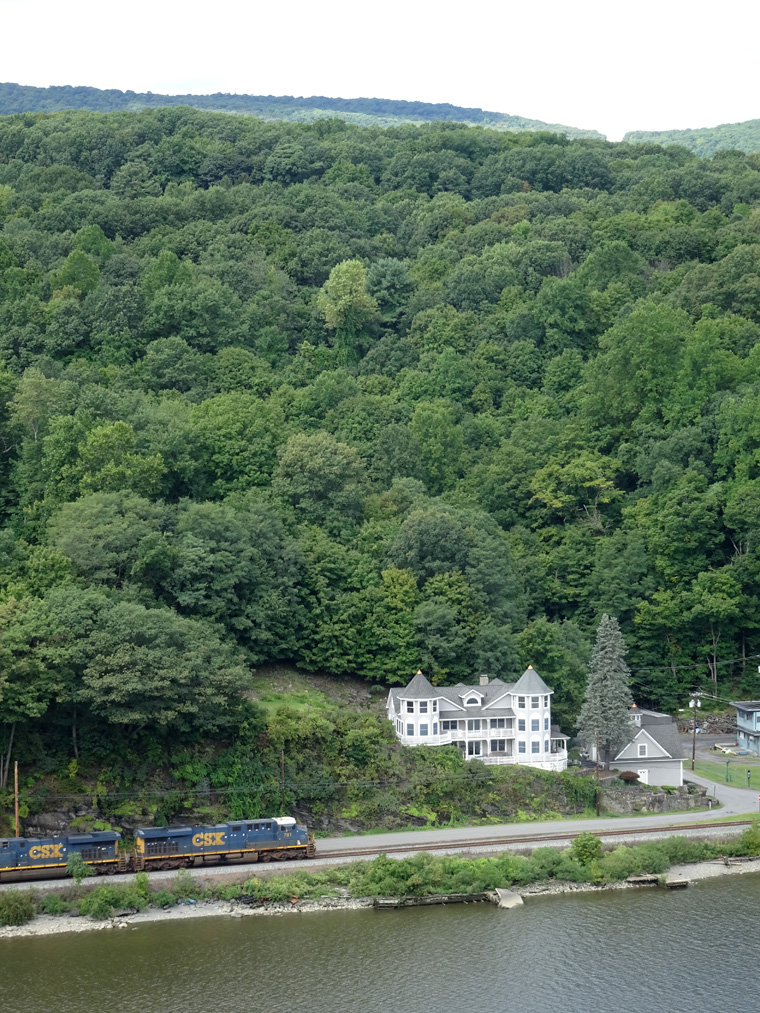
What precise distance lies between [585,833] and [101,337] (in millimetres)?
45828

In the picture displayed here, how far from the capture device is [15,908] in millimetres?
48469

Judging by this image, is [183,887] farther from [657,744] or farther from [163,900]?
[657,744]

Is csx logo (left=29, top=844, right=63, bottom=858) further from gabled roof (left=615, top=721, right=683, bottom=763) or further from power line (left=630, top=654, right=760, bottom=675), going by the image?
power line (left=630, top=654, right=760, bottom=675)

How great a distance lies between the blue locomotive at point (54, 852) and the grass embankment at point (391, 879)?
60.0 inches

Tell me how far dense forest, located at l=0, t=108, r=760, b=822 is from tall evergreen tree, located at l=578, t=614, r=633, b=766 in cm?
301

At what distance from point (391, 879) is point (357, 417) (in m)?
38.7

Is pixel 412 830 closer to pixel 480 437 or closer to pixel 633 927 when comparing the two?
pixel 633 927

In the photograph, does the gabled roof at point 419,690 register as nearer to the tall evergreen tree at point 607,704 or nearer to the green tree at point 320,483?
the tall evergreen tree at point 607,704

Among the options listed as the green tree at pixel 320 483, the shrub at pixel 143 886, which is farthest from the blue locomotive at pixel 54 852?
the green tree at pixel 320 483

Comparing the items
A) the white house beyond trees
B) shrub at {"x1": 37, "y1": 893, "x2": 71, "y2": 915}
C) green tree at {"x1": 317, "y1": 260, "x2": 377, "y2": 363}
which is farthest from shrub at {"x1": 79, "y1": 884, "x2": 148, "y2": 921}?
green tree at {"x1": 317, "y1": 260, "x2": 377, "y2": 363}

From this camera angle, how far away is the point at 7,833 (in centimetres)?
5359

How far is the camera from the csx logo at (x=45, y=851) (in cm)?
5144

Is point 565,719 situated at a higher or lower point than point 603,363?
lower

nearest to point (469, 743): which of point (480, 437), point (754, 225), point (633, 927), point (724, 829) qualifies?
point (724, 829)
